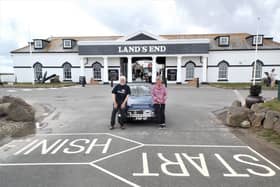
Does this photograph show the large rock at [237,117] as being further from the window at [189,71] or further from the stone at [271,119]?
the window at [189,71]

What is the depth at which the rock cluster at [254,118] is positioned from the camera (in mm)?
8611

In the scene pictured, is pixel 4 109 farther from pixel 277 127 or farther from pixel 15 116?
pixel 277 127

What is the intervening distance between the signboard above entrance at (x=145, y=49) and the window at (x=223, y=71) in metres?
3.68

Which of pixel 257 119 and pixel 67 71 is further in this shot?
pixel 67 71

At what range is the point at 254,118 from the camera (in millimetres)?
9250

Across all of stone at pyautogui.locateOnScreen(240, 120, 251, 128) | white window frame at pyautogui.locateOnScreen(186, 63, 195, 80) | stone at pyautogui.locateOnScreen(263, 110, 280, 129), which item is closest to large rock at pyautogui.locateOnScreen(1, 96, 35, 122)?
stone at pyautogui.locateOnScreen(240, 120, 251, 128)

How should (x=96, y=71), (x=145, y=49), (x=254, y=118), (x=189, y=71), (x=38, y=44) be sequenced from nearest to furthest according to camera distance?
(x=254, y=118)
(x=145, y=49)
(x=189, y=71)
(x=96, y=71)
(x=38, y=44)

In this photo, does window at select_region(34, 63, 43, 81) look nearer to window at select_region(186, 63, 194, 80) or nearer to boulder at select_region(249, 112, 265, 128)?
window at select_region(186, 63, 194, 80)

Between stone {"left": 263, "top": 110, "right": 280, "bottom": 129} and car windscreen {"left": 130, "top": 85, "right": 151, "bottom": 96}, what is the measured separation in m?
4.62

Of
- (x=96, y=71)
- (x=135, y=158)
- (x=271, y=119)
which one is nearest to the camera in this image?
(x=135, y=158)

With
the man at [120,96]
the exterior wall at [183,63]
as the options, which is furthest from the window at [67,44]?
the man at [120,96]

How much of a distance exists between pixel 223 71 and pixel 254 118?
92.8 feet

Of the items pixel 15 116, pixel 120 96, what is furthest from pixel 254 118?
pixel 15 116

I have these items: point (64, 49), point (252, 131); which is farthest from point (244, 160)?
point (64, 49)
